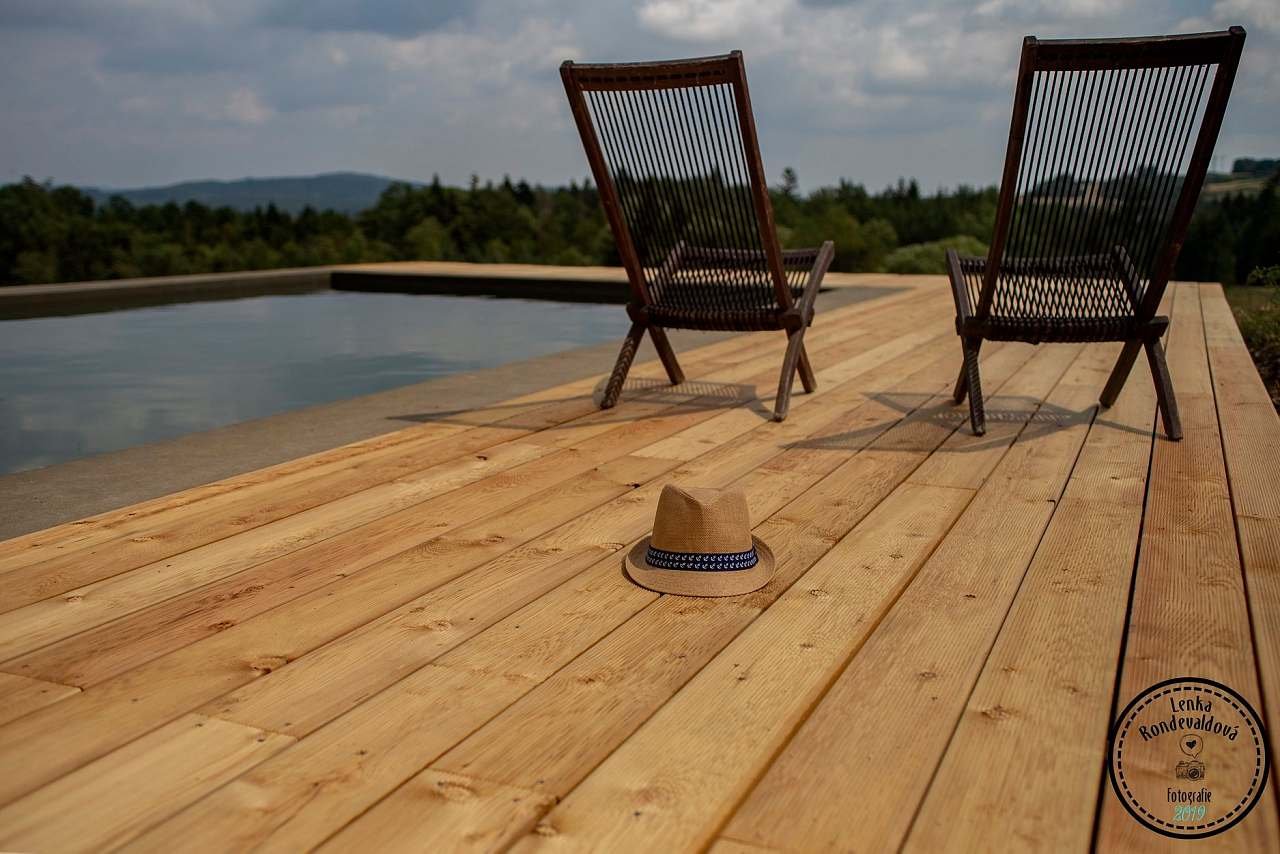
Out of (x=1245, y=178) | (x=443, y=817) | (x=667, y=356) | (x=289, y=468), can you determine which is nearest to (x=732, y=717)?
(x=443, y=817)

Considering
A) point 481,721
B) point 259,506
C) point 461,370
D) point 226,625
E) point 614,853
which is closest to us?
point 614,853

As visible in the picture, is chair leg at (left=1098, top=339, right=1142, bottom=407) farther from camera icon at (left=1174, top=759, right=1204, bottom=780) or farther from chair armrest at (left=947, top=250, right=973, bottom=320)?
camera icon at (left=1174, top=759, right=1204, bottom=780)

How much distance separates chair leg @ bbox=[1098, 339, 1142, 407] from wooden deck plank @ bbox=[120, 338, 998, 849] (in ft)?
6.70

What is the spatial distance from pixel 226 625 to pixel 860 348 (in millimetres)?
3669

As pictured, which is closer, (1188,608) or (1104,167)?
(1188,608)

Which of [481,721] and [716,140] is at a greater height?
[716,140]

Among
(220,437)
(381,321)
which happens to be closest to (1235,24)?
(220,437)

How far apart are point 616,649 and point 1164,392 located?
211cm

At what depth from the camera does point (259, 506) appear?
2.33 meters

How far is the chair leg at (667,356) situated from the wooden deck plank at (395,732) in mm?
1935

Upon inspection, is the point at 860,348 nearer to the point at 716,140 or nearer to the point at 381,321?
the point at 716,140

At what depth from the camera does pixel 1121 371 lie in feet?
10.7

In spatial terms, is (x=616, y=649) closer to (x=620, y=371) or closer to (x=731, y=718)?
(x=731, y=718)

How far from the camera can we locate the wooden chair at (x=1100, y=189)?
2.72 metres
